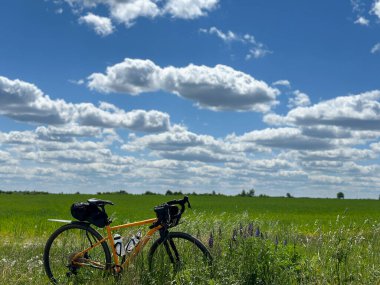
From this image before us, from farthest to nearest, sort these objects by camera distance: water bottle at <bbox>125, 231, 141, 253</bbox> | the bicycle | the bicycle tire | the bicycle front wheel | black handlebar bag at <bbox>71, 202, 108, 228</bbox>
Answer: black handlebar bag at <bbox>71, 202, 108, 228</bbox> < the bicycle tire < water bottle at <bbox>125, 231, 141, 253</bbox> < the bicycle < the bicycle front wheel

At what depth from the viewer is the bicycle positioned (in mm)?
7984

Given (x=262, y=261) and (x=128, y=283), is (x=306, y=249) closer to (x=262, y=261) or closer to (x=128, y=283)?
(x=262, y=261)

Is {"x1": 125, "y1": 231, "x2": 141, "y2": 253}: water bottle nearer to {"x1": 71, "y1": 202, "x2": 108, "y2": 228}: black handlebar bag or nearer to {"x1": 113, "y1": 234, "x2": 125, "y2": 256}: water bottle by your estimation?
{"x1": 113, "y1": 234, "x2": 125, "y2": 256}: water bottle

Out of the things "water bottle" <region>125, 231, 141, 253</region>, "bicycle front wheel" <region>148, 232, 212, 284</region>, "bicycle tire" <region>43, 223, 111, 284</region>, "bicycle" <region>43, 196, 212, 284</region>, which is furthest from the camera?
"bicycle tire" <region>43, 223, 111, 284</region>

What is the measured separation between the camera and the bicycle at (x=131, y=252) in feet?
26.2

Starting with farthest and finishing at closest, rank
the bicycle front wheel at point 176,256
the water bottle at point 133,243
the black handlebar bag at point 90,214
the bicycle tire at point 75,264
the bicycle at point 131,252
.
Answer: the black handlebar bag at point 90,214
the bicycle tire at point 75,264
the water bottle at point 133,243
the bicycle at point 131,252
the bicycle front wheel at point 176,256

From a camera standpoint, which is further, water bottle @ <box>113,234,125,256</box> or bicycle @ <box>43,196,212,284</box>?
water bottle @ <box>113,234,125,256</box>

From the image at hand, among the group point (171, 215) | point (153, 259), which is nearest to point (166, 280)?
point (153, 259)

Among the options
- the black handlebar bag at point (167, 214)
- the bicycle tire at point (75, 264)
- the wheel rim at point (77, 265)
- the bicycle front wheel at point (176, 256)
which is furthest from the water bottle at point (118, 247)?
the black handlebar bag at point (167, 214)

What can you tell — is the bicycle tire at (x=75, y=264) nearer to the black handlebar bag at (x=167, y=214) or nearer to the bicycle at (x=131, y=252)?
the bicycle at (x=131, y=252)

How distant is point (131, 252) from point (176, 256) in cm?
71

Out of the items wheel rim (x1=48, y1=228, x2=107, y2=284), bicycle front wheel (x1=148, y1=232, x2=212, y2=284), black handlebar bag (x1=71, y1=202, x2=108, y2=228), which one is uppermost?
black handlebar bag (x1=71, y1=202, x2=108, y2=228)

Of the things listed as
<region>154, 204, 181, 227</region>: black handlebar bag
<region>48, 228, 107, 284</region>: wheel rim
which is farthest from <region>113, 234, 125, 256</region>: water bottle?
<region>154, 204, 181, 227</region>: black handlebar bag

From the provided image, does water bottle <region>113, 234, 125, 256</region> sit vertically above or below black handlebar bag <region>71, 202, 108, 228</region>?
below
